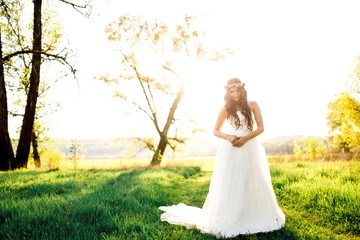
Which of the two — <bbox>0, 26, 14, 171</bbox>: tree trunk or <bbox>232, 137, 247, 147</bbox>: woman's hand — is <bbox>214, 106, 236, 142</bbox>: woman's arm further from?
<bbox>0, 26, 14, 171</bbox>: tree trunk

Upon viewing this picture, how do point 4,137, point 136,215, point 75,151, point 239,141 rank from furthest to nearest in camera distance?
1. point 75,151
2. point 4,137
3. point 136,215
4. point 239,141

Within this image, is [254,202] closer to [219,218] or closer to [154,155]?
[219,218]

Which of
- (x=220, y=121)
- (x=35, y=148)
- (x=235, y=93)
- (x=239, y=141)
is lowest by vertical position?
(x=35, y=148)

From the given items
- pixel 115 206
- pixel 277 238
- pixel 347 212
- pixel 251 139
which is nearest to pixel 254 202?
pixel 277 238

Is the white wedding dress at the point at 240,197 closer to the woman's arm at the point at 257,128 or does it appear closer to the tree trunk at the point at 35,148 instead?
the woman's arm at the point at 257,128

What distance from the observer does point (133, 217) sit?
14.0 feet

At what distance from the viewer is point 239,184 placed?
4059 millimetres

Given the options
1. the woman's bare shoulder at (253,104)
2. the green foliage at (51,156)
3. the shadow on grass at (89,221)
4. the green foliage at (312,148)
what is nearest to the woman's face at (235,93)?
the woman's bare shoulder at (253,104)

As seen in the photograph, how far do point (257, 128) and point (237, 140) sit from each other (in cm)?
46

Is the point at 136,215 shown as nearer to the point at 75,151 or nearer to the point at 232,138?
the point at 232,138

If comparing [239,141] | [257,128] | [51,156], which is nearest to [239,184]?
[239,141]

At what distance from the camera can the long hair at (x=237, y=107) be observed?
421 cm

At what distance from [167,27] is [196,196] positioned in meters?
15.1

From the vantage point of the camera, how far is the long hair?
4.21 m
